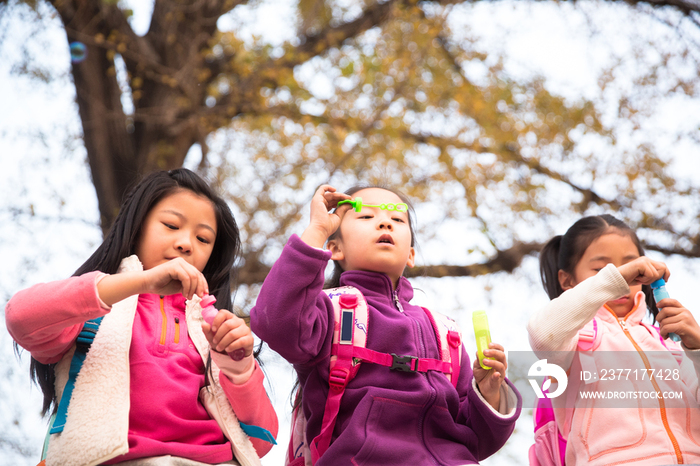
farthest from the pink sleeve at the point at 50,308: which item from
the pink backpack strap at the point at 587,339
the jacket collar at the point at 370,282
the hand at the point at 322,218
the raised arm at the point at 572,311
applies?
the pink backpack strap at the point at 587,339

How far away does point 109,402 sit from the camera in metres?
1.96

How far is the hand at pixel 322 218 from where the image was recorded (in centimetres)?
223

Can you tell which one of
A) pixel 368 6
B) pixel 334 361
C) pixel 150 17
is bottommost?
pixel 334 361

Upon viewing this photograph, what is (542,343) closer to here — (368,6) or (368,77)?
(368,77)

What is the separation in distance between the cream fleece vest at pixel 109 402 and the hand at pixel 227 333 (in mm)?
312

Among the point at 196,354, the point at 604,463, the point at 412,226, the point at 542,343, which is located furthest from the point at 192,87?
the point at 604,463

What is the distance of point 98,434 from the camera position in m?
1.89

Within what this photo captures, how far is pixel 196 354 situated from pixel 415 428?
0.84m

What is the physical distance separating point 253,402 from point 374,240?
0.79 metres

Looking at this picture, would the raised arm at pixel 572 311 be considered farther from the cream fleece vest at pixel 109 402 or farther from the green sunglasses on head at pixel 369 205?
the cream fleece vest at pixel 109 402

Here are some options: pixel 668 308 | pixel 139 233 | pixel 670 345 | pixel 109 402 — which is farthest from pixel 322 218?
pixel 670 345

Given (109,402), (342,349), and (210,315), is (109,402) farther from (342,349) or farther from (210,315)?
(342,349)

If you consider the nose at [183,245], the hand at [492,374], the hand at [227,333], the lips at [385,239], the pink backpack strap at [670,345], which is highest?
the lips at [385,239]

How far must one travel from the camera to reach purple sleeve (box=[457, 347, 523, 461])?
88.3 inches
